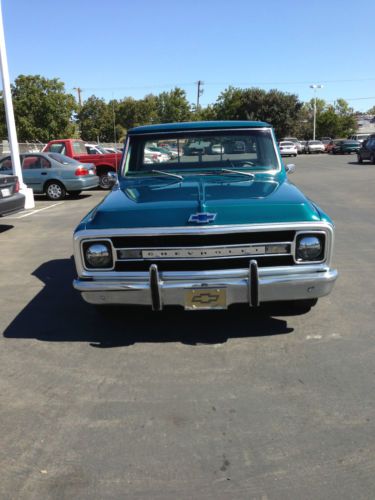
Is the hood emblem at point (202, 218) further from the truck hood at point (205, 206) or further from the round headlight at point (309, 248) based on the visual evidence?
the round headlight at point (309, 248)

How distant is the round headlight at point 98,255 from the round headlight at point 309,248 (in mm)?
1447

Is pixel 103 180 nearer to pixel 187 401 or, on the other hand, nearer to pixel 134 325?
pixel 134 325

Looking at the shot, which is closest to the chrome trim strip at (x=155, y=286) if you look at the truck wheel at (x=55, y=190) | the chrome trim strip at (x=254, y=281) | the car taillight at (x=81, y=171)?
the chrome trim strip at (x=254, y=281)

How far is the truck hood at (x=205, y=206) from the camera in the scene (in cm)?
352

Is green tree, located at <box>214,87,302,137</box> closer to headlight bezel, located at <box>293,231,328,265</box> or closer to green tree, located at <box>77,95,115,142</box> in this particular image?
green tree, located at <box>77,95,115,142</box>

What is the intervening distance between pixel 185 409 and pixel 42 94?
4028 centimetres

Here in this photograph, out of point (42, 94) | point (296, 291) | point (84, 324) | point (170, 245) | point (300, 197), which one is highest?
point (42, 94)

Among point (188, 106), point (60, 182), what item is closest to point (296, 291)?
point (60, 182)

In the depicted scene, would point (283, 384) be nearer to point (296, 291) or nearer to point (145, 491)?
point (296, 291)

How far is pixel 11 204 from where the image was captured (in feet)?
29.6

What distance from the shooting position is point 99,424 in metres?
2.84

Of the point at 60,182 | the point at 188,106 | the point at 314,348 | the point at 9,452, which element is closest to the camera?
the point at 9,452

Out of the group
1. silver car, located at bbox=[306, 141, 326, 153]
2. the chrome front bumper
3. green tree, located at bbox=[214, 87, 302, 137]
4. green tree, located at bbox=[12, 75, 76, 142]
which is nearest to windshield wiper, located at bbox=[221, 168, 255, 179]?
the chrome front bumper

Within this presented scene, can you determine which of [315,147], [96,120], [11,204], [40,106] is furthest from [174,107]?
[11,204]
